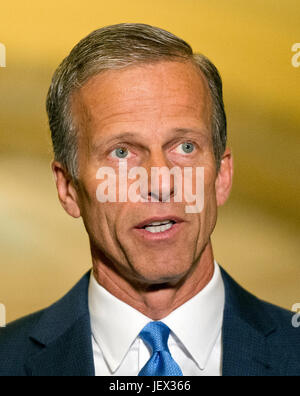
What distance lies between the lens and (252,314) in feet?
7.86

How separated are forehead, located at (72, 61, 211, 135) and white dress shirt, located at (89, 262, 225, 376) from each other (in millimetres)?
454

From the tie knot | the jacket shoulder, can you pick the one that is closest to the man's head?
the tie knot

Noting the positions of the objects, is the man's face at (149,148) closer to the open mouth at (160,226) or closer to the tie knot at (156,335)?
the open mouth at (160,226)

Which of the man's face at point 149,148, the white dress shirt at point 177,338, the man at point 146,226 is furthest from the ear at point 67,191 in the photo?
the white dress shirt at point 177,338

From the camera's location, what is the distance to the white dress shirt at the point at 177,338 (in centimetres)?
231

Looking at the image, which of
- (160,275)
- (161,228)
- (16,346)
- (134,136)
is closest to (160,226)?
(161,228)

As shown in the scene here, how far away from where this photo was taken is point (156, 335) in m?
2.29

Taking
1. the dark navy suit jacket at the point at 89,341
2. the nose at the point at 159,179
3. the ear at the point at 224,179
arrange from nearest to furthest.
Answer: the nose at the point at 159,179
the dark navy suit jacket at the point at 89,341
the ear at the point at 224,179

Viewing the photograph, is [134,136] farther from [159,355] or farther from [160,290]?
[159,355]

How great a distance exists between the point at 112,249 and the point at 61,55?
823 mm

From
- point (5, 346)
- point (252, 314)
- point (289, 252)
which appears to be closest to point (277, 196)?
point (289, 252)

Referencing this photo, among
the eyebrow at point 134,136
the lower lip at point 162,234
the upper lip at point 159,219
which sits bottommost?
the lower lip at point 162,234

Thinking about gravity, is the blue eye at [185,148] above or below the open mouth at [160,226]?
above
